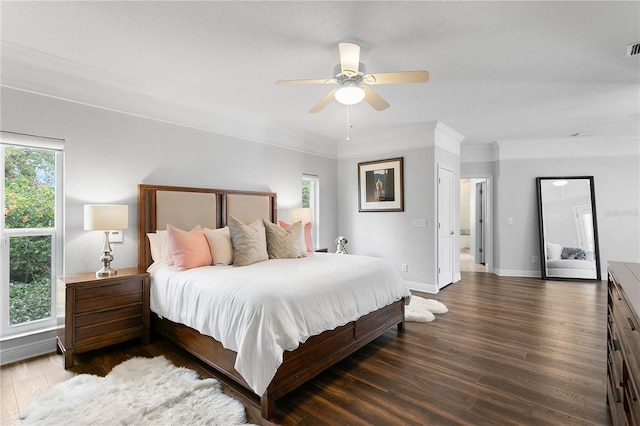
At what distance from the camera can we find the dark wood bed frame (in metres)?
2.04

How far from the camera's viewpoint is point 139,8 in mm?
2047

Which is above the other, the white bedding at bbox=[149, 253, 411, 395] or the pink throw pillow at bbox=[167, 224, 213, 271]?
the pink throw pillow at bbox=[167, 224, 213, 271]

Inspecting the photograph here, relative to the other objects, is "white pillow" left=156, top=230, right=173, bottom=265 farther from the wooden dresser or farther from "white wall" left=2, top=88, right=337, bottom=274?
the wooden dresser

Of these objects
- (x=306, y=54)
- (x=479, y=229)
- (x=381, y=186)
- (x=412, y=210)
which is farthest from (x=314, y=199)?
(x=479, y=229)

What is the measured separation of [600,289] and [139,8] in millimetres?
6909

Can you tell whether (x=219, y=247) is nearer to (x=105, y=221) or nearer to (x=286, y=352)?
(x=105, y=221)

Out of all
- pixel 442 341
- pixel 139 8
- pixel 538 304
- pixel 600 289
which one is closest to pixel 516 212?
pixel 600 289

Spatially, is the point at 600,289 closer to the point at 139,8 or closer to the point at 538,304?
the point at 538,304

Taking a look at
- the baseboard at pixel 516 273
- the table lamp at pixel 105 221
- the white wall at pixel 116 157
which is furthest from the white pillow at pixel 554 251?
the table lamp at pixel 105 221

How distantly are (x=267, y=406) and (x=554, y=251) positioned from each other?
6.11 m

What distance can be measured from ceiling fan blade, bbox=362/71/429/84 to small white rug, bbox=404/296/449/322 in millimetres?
2539

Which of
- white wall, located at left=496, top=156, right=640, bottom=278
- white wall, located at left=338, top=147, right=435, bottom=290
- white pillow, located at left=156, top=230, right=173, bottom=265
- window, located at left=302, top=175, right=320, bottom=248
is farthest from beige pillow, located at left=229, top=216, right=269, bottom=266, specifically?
white wall, located at left=496, top=156, right=640, bottom=278

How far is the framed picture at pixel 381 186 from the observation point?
202 inches

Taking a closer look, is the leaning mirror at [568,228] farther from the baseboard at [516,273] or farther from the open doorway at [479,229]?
the open doorway at [479,229]
